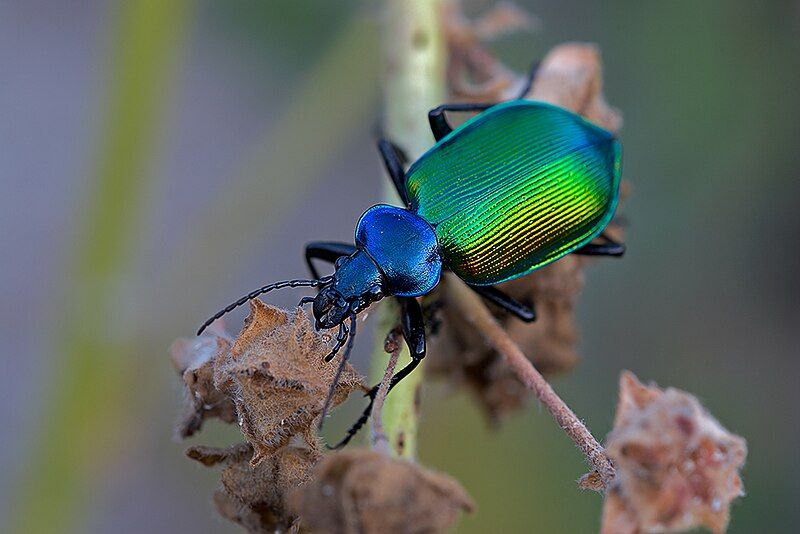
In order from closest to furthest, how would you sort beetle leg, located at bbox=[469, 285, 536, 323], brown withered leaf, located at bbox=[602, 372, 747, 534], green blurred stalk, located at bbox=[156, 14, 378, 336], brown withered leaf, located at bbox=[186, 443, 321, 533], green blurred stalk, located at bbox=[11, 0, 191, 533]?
1. brown withered leaf, located at bbox=[602, 372, 747, 534]
2. brown withered leaf, located at bbox=[186, 443, 321, 533]
3. beetle leg, located at bbox=[469, 285, 536, 323]
4. green blurred stalk, located at bbox=[11, 0, 191, 533]
5. green blurred stalk, located at bbox=[156, 14, 378, 336]

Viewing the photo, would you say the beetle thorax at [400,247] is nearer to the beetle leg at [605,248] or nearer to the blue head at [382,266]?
the blue head at [382,266]

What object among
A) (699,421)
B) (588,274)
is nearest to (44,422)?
(699,421)

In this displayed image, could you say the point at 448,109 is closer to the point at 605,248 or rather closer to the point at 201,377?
the point at 605,248

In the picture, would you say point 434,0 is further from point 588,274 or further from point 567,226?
point 588,274

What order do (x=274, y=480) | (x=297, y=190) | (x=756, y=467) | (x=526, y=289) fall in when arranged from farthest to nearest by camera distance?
1. (x=756, y=467)
2. (x=297, y=190)
3. (x=526, y=289)
4. (x=274, y=480)

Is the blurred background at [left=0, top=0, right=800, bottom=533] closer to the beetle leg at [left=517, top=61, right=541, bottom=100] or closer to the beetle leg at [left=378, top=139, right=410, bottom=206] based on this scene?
the beetle leg at [left=378, top=139, right=410, bottom=206]

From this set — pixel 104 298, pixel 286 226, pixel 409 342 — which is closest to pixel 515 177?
pixel 409 342

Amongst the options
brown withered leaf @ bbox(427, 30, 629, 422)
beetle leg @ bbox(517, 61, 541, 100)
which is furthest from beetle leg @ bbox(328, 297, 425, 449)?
beetle leg @ bbox(517, 61, 541, 100)

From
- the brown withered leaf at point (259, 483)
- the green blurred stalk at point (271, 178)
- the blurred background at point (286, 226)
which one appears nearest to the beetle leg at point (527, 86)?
the blurred background at point (286, 226)
